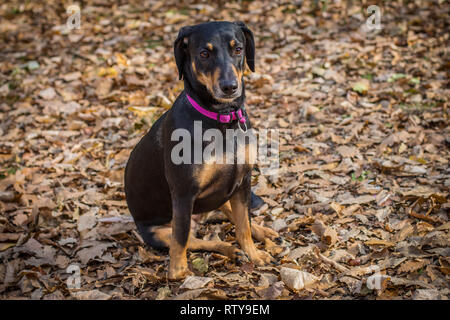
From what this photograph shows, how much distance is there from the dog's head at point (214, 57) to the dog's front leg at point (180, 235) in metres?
0.86

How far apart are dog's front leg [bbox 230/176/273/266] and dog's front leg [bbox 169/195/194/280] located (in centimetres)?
49

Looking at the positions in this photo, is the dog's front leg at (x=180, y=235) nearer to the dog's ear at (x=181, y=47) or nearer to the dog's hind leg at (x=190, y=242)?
the dog's hind leg at (x=190, y=242)

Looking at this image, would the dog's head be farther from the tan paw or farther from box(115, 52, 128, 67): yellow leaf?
box(115, 52, 128, 67): yellow leaf

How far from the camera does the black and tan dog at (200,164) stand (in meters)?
3.25

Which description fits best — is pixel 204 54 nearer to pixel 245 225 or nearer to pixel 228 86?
pixel 228 86

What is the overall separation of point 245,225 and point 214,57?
143 cm

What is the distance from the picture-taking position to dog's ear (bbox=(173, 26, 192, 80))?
3.37 m

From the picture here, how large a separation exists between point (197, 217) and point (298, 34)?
5010 mm

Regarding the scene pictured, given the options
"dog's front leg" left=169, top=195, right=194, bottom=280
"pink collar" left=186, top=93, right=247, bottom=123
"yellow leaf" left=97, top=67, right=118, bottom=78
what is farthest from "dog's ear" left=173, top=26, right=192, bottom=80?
"yellow leaf" left=97, top=67, right=118, bottom=78

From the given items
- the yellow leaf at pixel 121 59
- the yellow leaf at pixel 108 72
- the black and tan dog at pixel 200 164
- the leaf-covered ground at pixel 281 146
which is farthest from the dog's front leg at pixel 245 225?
the yellow leaf at pixel 121 59

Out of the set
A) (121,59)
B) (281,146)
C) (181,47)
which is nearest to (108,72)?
(121,59)

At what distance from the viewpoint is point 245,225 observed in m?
3.68

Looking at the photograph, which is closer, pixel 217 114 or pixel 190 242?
pixel 217 114

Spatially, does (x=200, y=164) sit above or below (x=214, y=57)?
below
